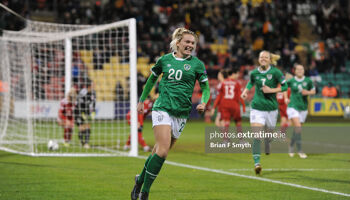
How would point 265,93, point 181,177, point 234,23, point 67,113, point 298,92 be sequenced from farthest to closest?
point 234,23
point 67,113
point 298,92
point 265,93
point 181,177

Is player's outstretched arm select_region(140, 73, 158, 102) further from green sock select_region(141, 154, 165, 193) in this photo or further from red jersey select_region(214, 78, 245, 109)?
red jersey select_region(214, 78, 245, 109)

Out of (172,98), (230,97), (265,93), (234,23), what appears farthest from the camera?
(234,23)

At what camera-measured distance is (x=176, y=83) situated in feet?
21.6

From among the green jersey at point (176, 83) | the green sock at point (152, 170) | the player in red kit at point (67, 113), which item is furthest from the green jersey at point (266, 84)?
the player in red kit at point (67, 113)

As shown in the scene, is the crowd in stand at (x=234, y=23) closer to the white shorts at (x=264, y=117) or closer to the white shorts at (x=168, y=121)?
the white shorts at (x=264, y=117)

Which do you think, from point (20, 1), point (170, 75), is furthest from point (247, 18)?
point (170, 75)

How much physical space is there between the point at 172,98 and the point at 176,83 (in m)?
0.20

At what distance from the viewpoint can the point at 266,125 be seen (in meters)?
10.6

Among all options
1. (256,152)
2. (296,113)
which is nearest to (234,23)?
(296,113)

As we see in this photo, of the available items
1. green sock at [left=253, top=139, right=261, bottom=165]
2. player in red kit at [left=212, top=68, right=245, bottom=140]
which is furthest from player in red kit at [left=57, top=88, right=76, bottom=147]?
green sock at [left=253, top=139, right=261, bottom=165]

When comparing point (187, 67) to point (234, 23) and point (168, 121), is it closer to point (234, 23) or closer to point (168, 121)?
point (168, 121)

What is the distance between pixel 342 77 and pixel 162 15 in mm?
11211

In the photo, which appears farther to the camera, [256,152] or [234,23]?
[234,23]

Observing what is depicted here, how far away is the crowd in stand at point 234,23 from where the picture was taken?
2923cm
